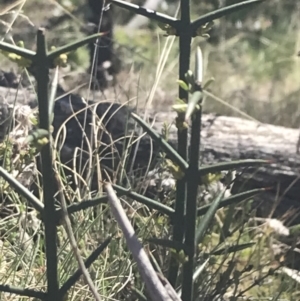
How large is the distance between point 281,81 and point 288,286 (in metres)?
2.13

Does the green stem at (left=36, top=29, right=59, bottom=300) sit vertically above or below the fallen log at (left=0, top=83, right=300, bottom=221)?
above

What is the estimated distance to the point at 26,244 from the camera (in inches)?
47.0

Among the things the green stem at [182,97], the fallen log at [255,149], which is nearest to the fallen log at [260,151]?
the fallen log at [255,149]

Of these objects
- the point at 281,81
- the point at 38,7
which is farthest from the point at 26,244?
the point at 281,81

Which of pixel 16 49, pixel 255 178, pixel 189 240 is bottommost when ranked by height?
pixel 255 178

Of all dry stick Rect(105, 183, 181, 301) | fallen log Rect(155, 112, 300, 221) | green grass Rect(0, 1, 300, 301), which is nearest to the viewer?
dry stick Rect(105, 183, 181, 301)

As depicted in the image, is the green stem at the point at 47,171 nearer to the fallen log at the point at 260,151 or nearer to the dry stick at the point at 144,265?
the dry stick at the point at 144,265

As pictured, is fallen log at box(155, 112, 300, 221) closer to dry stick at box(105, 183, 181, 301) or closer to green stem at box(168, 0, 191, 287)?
green stem at box(168, 0, 191, 287)

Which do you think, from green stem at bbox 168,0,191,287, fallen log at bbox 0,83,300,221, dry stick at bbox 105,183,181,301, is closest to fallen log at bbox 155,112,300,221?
fallen log at bbox 0,83,300,221

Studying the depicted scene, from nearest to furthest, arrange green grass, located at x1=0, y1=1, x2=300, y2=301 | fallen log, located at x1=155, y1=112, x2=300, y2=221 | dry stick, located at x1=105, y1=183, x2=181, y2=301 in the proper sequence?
dry stick, located at x1=105, y1=183, x2=181, y2=301
green grass, located at x1=0, y1=1, x2=300, y2=301
fallen log, located at x1=155, y1=112, x2=300, y2=221

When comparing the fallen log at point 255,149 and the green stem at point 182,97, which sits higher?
the green stem at point 182,97

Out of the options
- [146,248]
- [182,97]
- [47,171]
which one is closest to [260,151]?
[146,248]

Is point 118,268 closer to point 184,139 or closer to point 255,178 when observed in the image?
point 184,139

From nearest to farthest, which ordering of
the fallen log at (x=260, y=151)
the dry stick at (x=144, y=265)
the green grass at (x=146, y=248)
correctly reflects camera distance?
the dry stick at (x=144, y=265) → the green grass at (x=146, y=248) → the fallen log at (x=260, y=151)
